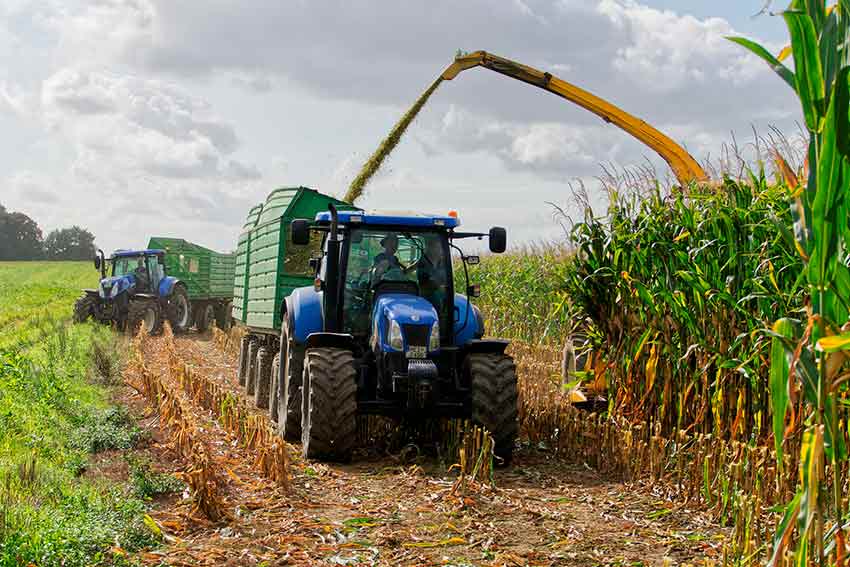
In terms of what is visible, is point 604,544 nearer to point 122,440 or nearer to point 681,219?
point 681,219

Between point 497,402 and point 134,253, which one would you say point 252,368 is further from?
point 134,253

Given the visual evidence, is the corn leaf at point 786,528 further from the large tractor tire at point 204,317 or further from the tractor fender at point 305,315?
the large tractor tire at point 204,317

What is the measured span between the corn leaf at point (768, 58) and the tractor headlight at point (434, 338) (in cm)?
502

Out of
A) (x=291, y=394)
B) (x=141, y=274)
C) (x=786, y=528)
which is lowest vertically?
(x=291, y=394)

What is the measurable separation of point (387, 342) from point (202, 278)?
62.2 feet

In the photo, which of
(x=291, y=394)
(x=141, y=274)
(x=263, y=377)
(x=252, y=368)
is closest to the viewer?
(x=291, y=394)

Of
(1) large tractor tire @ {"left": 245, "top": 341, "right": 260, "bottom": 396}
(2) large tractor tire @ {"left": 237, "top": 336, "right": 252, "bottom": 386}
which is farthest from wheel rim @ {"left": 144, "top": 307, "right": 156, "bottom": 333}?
(1) large tractor tire @ {"left": 245, "top": 341, "right": 260, "bottom": 396}

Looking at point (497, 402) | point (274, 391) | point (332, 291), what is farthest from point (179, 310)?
point (497, 402)

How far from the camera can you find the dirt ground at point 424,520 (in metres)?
5.29

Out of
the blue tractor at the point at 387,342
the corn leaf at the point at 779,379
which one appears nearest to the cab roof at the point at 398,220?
the blue tractor at the point at 387,342

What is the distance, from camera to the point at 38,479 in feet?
22.5

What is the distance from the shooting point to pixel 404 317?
789 centimetres

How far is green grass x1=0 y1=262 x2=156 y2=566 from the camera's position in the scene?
17.0 ft

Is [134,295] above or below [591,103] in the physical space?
below
